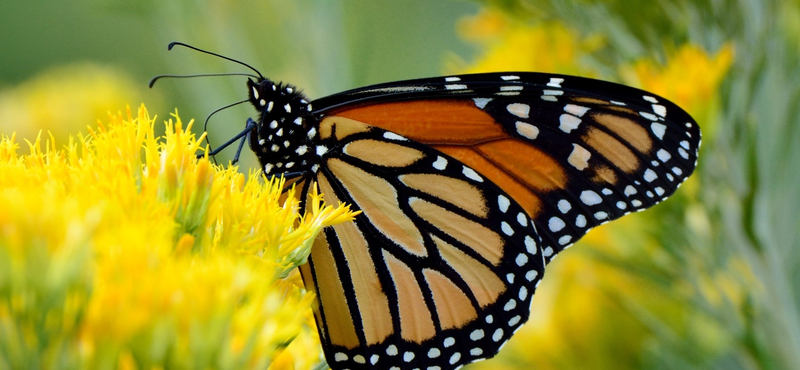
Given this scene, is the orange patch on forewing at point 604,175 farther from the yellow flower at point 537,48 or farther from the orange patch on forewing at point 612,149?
the yellow flower at point 537,48

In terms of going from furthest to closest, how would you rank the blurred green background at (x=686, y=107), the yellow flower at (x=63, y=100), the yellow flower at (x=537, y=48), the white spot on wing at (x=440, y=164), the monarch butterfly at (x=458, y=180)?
the yellow flower at (x=63, y=100) < the yellow flower at (x=537, y=48) < the blurred green background at (x=686, y=107) < the white spot on wing at (x=440, y=164) < the monarch butterfly at (x=458, y=180)

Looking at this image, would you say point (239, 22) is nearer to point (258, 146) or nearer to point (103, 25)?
point (258, 146)

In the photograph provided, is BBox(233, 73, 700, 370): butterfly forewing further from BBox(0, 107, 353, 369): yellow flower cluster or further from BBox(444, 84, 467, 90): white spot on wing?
BBox(0, 107, 353, 369): yellow flower cluster

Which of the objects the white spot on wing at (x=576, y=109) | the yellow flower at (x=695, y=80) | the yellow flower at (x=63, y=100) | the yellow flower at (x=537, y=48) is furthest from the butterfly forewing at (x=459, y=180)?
the yellow flower at (x=63, y=100)

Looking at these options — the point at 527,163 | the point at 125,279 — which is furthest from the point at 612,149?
the point at 125,279

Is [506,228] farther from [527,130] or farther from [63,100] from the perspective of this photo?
[63,100]

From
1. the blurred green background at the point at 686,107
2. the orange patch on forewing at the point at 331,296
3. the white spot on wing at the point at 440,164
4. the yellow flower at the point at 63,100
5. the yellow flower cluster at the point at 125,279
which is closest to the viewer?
the yellow flower cluster at the point at 125,279

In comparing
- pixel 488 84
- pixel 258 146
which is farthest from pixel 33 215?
pixel 488 84
